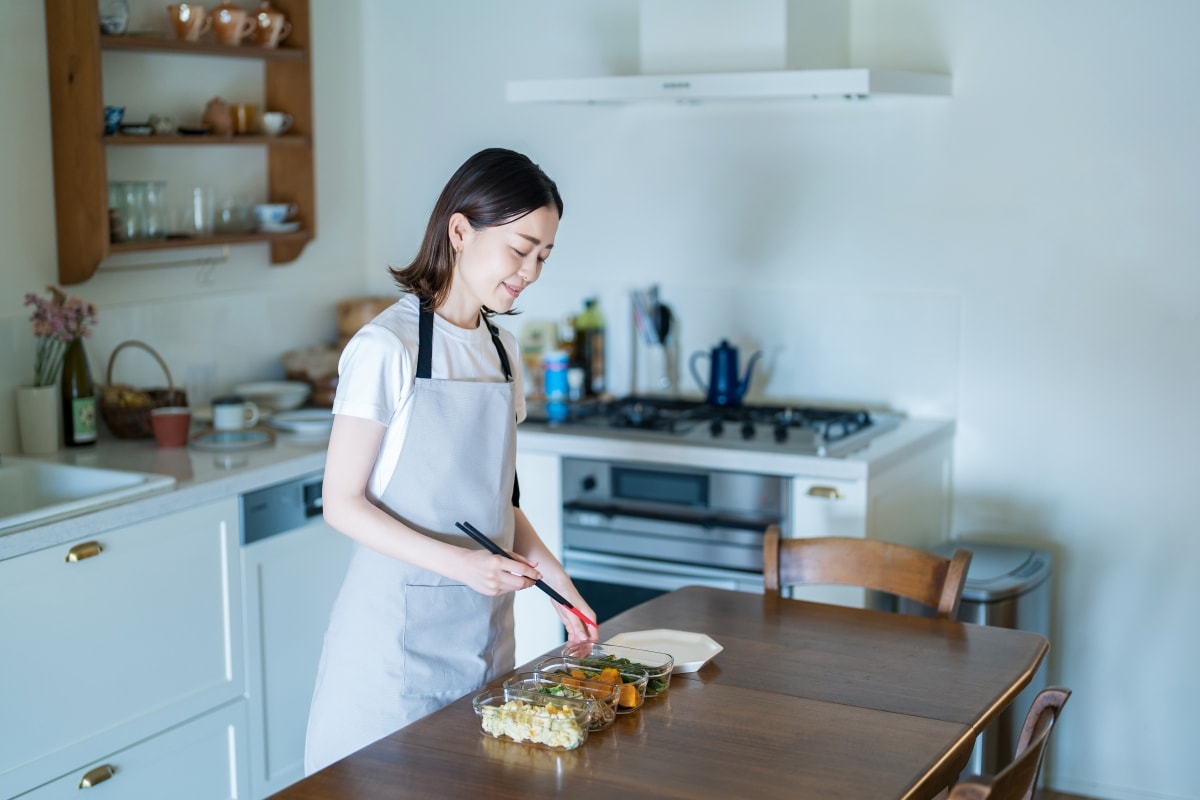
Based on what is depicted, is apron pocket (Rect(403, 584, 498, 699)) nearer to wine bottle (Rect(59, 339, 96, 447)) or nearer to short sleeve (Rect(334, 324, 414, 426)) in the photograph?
short sleeve (Rect(334, 324, 414, 426))

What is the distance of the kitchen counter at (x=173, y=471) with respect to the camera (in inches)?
102

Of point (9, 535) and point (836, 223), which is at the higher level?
point (836, 223)

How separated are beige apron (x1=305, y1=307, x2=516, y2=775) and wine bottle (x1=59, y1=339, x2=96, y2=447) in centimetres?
142

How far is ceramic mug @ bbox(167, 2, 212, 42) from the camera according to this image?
334 centimetres

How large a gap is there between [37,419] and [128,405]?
231mm

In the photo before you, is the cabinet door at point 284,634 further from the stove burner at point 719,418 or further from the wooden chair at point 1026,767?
the wooden chair at point 1026,767

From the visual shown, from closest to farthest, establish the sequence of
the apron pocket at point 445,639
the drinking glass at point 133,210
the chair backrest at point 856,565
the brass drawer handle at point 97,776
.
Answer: the apron pocket at point 445,639
the chair backrest at point 856,565
the brass drawer handle at point 97,776
the drinking glass at point 133,210

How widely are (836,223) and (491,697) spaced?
2.23 m

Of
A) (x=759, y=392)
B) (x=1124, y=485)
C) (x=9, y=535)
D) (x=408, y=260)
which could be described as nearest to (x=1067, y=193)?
(x=1124, y=485)

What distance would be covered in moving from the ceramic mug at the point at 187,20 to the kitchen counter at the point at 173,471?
1033 mm

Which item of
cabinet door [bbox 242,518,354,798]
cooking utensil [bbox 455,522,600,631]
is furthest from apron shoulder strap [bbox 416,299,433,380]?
cabinet door [bbox 242,518,354,798]

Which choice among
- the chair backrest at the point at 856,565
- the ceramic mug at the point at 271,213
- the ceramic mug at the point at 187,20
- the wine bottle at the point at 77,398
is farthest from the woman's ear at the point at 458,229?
the ceramic mug at the point at 271,213

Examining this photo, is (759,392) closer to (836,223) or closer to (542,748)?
(836,223)

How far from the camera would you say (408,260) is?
430 cm
